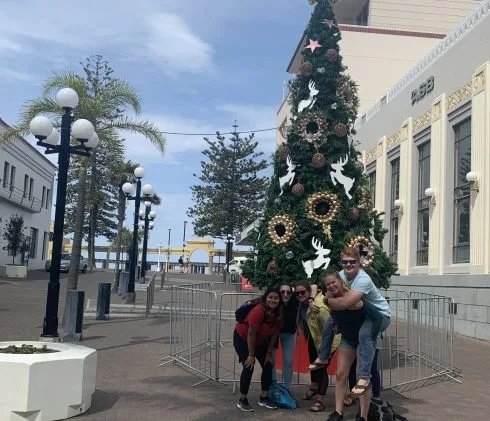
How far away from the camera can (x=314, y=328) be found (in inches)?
297

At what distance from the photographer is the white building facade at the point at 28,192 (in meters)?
40.5

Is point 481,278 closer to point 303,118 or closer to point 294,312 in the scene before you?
point 303,118

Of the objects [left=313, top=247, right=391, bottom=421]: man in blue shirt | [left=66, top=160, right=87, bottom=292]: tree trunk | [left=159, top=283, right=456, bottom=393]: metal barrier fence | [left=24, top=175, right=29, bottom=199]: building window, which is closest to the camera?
[left=313, top=247, right=391, bottom=421]: man in blue shirt

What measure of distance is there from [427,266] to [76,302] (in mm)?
11901

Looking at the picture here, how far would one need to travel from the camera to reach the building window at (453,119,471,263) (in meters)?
16.7

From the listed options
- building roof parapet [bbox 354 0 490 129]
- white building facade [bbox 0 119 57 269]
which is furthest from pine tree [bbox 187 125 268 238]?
building roof parapet [bbox 354 0 490 129]

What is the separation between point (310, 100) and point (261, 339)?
4.94 metres

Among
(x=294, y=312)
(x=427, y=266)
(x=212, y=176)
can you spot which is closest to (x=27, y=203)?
(x=212, y=176)

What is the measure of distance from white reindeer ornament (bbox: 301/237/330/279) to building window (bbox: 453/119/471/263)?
8.56m

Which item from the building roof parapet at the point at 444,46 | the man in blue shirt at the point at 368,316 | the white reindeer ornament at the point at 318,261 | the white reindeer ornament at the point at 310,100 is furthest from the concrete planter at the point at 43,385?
the building roof parapet at the point at 444,46

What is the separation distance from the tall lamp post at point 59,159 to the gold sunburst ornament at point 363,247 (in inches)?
201

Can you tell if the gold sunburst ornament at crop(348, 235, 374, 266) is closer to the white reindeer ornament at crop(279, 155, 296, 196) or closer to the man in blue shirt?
the white reindeer ornament at crop(279, 155, 296, 196)

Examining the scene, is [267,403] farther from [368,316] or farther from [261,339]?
[368,316]

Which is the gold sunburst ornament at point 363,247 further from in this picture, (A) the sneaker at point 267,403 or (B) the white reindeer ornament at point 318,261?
(A) the sneaker at point 267,403
